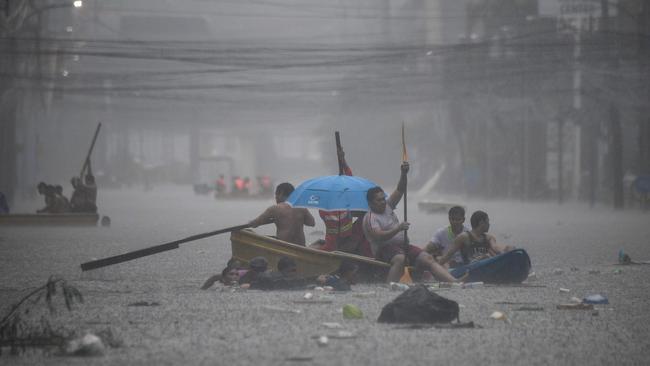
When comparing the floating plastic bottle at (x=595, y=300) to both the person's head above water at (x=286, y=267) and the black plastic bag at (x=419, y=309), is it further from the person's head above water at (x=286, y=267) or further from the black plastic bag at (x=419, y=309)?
the person's head above water at (x=286, y=267)

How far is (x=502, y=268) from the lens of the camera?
13.1 m

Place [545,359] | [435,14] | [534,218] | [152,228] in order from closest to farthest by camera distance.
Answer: [545,359]
[152,228]
[534,218]
[435,14]

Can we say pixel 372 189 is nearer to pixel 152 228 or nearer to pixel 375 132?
pixel 152 228

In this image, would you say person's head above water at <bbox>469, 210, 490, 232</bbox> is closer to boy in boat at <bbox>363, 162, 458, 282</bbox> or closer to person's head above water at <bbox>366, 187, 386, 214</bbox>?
boy in boat at <bbox>363, 162, 458, 282</bbox>

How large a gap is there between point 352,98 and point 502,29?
30934 millimetres

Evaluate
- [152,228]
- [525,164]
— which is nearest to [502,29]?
[525,164]

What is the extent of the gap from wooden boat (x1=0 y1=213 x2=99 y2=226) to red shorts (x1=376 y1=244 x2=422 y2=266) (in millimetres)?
15747

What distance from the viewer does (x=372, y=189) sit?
13.5 metres

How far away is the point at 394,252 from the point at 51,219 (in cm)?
→ 1635

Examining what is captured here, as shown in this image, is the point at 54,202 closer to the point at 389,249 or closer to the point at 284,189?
the point at 284,189

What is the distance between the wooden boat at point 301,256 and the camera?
43.2 feet

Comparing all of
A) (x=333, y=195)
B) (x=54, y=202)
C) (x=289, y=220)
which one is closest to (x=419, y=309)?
(x=333, y=195)

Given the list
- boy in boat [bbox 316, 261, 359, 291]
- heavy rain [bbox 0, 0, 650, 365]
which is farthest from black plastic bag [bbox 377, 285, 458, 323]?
boy in boat [bbox 316, 261, 359, 291]

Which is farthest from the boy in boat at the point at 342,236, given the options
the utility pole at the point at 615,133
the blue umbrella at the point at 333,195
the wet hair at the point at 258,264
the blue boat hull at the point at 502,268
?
the utility pole at the point at 615,133
